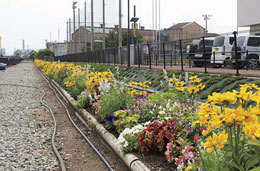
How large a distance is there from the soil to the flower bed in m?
0.37

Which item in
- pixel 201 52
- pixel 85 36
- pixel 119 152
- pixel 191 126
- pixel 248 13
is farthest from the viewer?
pixel 85 36

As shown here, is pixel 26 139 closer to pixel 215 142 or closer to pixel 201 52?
pixel 215 142

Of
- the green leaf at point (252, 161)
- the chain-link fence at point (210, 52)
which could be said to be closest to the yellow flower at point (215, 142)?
the green leaf at point (252, 161)

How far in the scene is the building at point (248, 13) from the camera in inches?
1227

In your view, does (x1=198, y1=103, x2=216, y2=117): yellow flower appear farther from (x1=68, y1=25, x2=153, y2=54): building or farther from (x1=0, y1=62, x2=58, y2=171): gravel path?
(x1=68, y1=25, x2=153, y2=54): building

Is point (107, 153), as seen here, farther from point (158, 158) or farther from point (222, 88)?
point (222, 88)

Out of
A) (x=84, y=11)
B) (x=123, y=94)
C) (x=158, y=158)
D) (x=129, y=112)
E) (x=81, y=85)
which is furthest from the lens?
(x=84, y=11)

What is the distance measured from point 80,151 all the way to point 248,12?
3138 cm

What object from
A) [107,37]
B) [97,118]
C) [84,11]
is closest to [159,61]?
[97,118]

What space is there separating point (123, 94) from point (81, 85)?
4.21 meters

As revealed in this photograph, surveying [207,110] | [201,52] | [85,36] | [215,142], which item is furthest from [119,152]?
[85,36]

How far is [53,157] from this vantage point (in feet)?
16.5

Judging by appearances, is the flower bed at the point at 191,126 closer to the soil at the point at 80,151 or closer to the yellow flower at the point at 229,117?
the yellow flower at the point at 229,117

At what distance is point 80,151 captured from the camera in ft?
17.7
